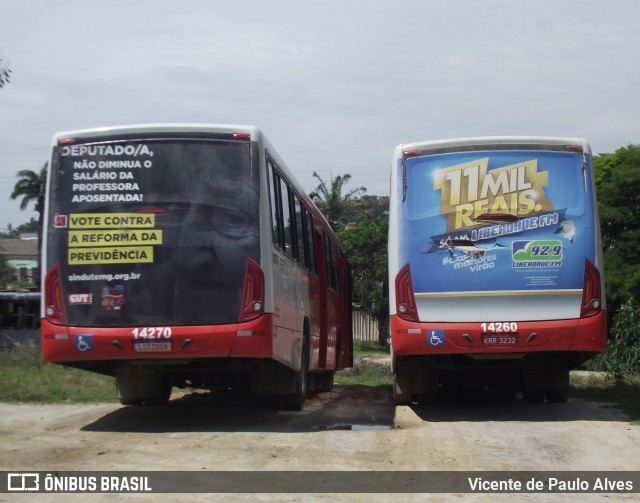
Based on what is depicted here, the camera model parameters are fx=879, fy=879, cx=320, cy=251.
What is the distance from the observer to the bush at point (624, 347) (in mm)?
16453

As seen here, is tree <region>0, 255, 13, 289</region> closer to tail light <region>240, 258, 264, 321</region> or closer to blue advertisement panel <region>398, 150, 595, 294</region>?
blue advertisement panel <region>398, 150, 595, 294</region>

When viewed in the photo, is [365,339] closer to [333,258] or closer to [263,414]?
[333,258]

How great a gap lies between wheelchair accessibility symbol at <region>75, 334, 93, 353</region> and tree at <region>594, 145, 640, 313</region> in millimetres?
19543

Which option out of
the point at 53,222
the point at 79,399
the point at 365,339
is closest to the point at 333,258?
the point at 79,399

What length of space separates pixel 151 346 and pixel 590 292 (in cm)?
491

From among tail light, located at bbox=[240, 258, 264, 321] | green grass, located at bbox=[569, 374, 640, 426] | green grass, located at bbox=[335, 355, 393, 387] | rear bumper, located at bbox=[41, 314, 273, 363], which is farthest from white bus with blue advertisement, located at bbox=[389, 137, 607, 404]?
green grass, located at bbox=[335, 355, 393, 387]

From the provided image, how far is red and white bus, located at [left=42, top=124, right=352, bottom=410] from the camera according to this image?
29.3ft

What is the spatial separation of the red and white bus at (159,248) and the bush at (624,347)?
9.32 m

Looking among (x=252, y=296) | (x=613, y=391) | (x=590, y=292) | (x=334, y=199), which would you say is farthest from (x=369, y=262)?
(x=252, y=296)

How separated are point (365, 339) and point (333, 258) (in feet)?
93.3

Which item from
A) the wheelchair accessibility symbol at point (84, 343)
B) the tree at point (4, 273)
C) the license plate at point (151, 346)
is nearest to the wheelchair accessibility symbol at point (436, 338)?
the license plate at point (151, 346)

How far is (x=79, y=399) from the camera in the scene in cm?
1235

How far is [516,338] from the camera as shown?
9.91m

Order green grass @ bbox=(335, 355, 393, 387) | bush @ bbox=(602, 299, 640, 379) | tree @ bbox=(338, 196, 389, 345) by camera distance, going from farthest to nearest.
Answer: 1. tree @ bbox=(338, 196, 389, 345)
2. green grass @ bbox=(335, 355, 393, 387)
3. bush @ bbox=(602, 299, 640, 379)
